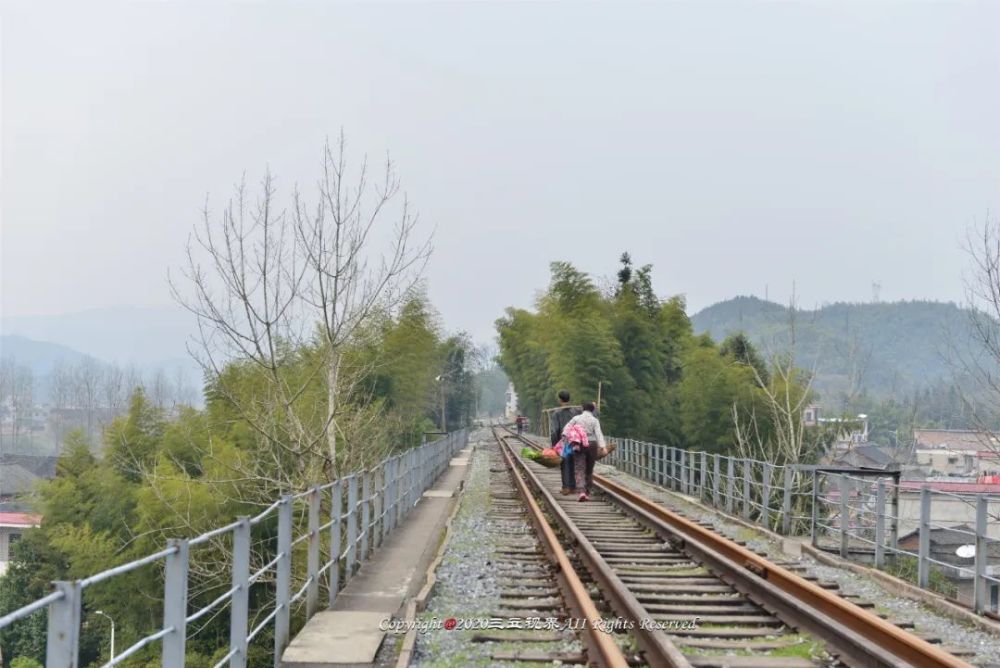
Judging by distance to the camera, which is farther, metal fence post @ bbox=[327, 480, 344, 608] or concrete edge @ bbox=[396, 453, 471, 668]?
metal fence post @ bbox=[327, 480, 344, 608]

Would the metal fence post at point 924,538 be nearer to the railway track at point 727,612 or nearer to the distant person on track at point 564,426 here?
the railway track at point 727,612

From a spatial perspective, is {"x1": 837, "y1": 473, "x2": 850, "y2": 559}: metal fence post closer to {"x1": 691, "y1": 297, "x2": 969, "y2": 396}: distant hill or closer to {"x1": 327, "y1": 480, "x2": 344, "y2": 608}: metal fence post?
{"x1": 327, "y1": 480, "x2": 344, "y2": 608}: metal fence post

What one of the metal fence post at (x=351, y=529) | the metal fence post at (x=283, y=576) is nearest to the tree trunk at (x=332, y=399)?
the metal fence post at (x=351, y=529)

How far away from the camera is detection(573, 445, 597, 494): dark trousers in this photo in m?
12.5

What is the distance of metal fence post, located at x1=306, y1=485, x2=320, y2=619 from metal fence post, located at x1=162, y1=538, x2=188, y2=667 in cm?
293

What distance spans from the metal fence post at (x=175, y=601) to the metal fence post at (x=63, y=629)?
96 centimetres

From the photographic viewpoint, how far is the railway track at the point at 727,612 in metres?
4.79

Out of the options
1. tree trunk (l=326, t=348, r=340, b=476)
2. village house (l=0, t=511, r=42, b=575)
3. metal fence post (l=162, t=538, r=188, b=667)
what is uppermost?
tree trunk (l=326, t=348, r=340, b=476)

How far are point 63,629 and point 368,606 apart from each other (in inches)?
181

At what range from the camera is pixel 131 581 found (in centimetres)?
2517

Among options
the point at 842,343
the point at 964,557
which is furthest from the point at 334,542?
the point at 842,343

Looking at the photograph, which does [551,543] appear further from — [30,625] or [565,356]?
[565,356]

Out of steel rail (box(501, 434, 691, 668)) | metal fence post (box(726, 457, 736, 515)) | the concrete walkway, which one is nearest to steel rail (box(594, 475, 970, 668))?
steel rail (box(501, 434, 691, 668))

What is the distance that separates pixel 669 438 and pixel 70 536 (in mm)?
24353
